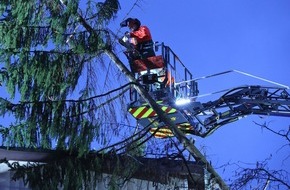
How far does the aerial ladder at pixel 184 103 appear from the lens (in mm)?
9000

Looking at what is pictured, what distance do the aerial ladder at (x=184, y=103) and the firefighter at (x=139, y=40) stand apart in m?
0.12

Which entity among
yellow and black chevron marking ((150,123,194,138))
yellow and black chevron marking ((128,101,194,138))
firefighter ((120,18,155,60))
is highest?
firefighter ((120,18,155,60))

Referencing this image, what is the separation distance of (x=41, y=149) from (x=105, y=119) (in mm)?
998

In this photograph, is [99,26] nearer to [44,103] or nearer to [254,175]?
[44,103]

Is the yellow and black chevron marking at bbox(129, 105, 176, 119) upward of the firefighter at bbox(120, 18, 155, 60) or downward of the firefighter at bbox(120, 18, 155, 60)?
downward

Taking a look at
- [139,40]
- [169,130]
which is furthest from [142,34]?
[169,130]

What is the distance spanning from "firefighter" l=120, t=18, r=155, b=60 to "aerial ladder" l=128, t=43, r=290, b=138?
0.12 m

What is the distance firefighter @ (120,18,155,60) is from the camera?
951 centimetres

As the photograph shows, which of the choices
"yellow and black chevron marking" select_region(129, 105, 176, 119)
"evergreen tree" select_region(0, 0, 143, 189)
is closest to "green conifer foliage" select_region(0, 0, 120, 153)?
"evergreen tree" select_region(0, 0, 143, 189)

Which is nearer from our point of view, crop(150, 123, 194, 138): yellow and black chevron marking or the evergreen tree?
the evergreen tree

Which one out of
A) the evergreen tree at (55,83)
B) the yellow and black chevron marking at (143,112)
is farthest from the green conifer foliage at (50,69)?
the yellow and black chevron marking at (143,112)

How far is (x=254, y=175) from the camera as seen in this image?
567 cm

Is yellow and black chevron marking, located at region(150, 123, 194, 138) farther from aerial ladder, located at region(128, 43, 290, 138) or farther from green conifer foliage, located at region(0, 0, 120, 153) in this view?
green conifer foliage, located at region(0, 0, 120, 153)

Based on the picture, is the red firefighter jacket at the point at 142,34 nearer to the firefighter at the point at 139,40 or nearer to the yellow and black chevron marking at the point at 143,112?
the firefighter at the point at 139,40
